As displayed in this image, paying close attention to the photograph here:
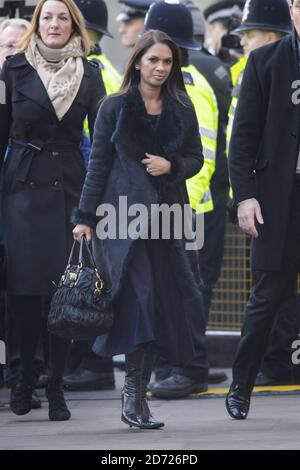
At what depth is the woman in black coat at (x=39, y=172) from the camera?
800cm

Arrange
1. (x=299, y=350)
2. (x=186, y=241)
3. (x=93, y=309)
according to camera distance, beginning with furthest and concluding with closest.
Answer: (x=299, y=350) → (x=186, y=241) → (x=93, y=309)

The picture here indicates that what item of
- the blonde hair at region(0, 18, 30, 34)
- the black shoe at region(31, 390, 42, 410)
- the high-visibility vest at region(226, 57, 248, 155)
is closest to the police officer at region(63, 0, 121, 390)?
the blonde hair at region(0, 18, 30, 34)

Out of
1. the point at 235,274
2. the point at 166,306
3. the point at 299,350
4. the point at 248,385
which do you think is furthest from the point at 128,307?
the point at 235,274

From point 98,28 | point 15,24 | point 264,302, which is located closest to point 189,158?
point 264,302

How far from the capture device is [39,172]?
8.00 meters

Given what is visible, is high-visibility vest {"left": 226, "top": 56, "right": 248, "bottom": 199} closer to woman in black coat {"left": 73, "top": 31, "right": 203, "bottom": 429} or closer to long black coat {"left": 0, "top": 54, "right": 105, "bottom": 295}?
long black coat {"left": 0, "top": 54, "right": 105, "bottom": 295}

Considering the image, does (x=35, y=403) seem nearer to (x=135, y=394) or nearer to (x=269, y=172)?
(x=135, y=394)

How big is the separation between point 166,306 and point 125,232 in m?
0.41

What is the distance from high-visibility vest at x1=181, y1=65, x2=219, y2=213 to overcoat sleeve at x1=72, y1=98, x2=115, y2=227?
5.04ft

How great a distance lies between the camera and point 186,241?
307 inches

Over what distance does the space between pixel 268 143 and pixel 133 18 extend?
141 inches

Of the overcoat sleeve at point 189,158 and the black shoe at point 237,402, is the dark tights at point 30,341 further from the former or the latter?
the overcoat sleeve at point 189,158

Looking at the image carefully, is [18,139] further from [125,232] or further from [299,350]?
[299,350]

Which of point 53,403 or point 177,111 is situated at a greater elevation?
point 177,111
